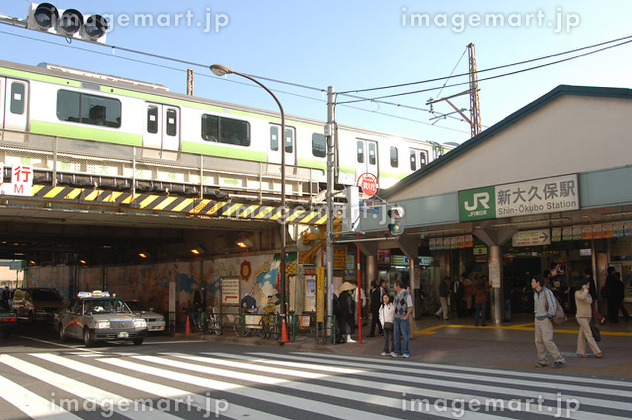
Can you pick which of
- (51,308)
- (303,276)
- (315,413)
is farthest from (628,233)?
(51,308)

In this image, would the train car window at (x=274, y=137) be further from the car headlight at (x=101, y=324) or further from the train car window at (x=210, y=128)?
the car headlight at (x=101, y=324)

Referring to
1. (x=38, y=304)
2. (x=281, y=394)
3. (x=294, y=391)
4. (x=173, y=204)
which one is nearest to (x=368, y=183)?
(x=173, y=204)

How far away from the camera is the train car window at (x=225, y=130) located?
21.0 meters

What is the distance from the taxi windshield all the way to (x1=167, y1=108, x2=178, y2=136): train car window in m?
6.23

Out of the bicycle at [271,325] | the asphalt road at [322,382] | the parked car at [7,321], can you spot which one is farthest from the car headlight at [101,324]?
the parked car at [7,321]

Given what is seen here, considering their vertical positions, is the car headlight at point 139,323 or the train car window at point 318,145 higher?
the train car window at point 318,145

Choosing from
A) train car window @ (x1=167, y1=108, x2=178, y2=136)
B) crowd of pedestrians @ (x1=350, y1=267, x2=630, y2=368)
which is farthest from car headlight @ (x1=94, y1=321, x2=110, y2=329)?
crowd of pedestrians @ (x1=350, y1=267, x2=630, y2=368)

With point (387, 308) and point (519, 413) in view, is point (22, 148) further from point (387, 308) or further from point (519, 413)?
point (519, 413)

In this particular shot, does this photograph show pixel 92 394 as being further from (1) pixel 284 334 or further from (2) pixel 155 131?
(2) pixel 155 131

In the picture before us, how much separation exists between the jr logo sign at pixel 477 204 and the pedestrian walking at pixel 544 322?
4732 mm

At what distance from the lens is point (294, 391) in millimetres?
9148

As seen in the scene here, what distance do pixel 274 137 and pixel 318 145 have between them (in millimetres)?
2305

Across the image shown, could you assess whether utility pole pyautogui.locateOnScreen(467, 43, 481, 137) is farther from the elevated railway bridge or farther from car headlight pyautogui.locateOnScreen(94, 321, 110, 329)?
car headlight pyautogui.locateOnScreen(94, 321, 110, 329)

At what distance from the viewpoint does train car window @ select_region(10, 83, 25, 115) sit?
54.7 ft
